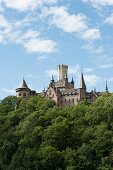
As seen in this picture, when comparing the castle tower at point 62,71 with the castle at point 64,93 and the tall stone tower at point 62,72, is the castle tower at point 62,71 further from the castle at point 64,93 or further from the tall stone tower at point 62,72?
the castle at point 64,93

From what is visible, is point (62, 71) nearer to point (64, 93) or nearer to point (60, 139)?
point (64, 93)

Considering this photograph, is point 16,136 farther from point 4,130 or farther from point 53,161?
point 53,161

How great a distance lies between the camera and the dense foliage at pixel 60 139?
109875 millimetres

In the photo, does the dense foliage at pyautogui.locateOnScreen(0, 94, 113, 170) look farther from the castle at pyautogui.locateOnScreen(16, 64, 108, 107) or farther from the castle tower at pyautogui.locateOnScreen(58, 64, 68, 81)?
the castle tower at pyautogui.locateOnScreen(58, 64, 68, 81)

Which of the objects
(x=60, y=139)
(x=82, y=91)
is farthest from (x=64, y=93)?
(x=60, y=139)

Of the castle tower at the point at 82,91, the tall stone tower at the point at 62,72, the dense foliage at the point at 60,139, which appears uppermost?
the tall stone tower at the point at 62,72

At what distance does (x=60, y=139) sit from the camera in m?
116

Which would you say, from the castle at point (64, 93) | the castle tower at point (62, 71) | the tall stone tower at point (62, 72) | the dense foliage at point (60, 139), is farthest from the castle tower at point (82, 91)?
the castle tower at point (62, 71)

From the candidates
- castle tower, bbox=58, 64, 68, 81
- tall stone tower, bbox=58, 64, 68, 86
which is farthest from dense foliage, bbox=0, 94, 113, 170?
castle tower, bbox=58, 64, 68, 81

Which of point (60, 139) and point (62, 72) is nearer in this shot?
point (60, 139)

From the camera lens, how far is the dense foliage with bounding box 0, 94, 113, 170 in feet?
360

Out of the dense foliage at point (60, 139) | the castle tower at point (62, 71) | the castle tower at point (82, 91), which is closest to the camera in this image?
the dense foliage at point (60, 139)

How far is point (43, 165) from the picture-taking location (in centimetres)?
11050

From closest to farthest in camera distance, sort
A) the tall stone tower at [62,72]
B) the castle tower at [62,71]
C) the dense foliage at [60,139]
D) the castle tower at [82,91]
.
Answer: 1. the dense foliage at [60,139]
2. the castle tower at [82,91]
3. the tall stone tower at [62,72]
4. the castle tower at [62,71]
